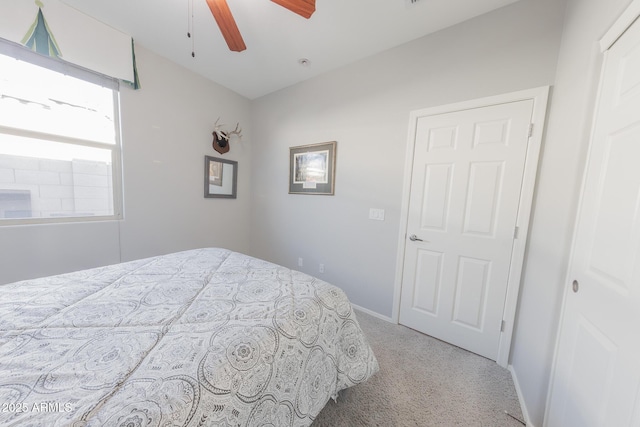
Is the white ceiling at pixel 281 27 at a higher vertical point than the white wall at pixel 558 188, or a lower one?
higher

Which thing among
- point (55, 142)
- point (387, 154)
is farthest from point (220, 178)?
point (387, 154)

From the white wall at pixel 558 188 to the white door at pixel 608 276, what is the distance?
0.08 metres

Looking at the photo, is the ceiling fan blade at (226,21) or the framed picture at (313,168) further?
the framed picture at (313,168)

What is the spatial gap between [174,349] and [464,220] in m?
2.03

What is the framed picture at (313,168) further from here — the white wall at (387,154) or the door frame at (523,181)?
the door frame at (523,181)

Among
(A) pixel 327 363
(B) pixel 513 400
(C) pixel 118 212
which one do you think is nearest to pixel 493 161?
(B) pixel 513 400

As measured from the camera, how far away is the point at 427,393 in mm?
1397

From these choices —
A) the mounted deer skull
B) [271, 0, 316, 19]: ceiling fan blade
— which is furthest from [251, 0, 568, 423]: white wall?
[271, 0, 316, 19]: ceiling fan blade

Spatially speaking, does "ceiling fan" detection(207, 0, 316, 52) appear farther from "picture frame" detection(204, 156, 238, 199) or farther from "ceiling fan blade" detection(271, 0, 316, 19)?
"picture frame" detection(204, 156, 238, 199)

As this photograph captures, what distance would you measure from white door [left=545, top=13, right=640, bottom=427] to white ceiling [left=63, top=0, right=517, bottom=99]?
1257 millimetres

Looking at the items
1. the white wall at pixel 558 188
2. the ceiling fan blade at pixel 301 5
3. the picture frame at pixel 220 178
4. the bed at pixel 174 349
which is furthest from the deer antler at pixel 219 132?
the white wall at pixel 558 188

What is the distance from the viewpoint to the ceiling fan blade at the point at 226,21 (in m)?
1.28

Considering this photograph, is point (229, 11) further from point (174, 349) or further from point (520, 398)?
point (520, 398)

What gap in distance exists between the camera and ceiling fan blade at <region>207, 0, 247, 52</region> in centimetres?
128
